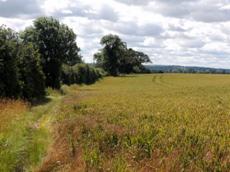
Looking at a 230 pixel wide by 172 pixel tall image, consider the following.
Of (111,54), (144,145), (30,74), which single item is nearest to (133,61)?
(111,54)

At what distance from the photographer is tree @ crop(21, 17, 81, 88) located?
60906 millimetres

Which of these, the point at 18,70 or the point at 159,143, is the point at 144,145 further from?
the point at 18,70

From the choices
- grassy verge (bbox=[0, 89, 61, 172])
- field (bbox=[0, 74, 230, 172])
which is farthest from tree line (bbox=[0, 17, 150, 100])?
field (bbox=[0, 74, 230, 172])

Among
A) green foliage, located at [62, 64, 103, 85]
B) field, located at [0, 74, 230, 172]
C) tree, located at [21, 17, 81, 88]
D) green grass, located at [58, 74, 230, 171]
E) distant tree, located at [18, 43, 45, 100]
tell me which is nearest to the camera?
green grass, located at [58, 74, 230, 171]

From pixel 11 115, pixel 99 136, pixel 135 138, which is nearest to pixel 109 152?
pixel 135 138

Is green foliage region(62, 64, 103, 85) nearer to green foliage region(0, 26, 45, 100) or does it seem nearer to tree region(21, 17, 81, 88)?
tree region(21, 17, 81, 88)

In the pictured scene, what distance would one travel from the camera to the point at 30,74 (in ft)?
137

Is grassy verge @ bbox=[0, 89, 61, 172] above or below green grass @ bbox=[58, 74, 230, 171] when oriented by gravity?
below

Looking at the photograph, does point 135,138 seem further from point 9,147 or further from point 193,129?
point 9,147

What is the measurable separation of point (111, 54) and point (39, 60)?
10519 centimetres

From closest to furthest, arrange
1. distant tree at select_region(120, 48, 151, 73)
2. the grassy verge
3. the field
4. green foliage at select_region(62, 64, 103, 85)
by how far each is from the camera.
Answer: the field → the grassy verge → green foliage at select_region(62, 64, 103, 85) → distant tree at select_region(120, 48, 151, 73)

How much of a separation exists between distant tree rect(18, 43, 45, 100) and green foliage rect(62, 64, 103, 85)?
30.6m

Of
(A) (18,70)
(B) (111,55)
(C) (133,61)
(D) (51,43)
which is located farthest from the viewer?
(C) (133,61)

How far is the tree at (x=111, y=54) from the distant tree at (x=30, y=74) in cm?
10293
